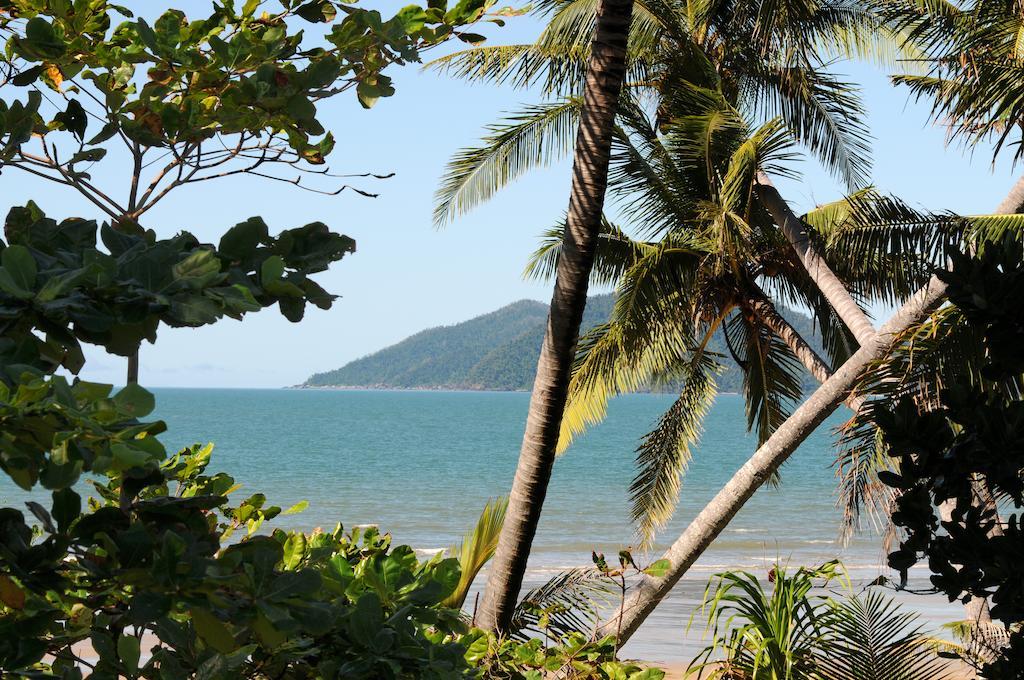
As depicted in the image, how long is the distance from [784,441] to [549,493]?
29.2 meters

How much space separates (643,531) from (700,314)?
2.54 metres

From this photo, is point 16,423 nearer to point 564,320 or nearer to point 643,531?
point 564,320

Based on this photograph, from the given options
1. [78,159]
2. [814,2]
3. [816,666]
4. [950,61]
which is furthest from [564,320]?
[814,2]

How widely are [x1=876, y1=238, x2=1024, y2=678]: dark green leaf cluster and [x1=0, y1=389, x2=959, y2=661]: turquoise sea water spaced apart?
2.10 m

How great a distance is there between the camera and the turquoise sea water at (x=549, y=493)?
19562mm

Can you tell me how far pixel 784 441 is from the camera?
745 cm

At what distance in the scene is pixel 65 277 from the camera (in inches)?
49.3

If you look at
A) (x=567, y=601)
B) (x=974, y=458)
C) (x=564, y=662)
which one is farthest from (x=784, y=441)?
(x=974, y=458)

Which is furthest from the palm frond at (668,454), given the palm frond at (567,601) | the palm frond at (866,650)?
the palm frond at (866,650)

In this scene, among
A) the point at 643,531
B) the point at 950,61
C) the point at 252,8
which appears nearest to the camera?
the point at 252,8

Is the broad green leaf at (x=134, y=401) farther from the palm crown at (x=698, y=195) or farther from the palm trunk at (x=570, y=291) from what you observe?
the palm crown at (x=698, y=195)

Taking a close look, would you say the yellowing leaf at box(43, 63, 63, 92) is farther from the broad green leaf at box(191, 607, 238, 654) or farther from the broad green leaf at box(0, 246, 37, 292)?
the broad green leaf at box(191, 607, 238, 654)

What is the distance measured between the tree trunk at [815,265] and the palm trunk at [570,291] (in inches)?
134

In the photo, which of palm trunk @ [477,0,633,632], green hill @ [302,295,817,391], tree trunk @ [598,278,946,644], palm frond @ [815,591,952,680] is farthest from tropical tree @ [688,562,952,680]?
green hill @ [302,295,817,391]
